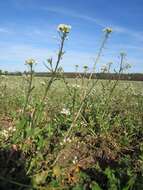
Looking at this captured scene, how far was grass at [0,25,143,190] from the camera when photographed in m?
4.33

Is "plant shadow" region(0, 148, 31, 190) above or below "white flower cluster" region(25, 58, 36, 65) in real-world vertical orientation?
below

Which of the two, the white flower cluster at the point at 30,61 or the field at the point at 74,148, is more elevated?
the white flower cluster at the point at 30,61

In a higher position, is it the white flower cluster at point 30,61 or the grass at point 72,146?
the white flower cluster at point 30,61

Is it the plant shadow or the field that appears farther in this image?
the field

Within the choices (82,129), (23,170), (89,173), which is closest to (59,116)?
(82,129)

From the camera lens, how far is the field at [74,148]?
14.4 ft

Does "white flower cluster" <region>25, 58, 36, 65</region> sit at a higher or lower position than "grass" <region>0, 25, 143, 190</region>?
higher

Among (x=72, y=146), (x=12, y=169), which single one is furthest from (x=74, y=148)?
(x=12, y=169)

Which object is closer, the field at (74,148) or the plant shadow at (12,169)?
the plant shadow at (12,169)

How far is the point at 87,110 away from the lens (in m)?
7.36

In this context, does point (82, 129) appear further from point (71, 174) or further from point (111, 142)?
point (71, 174)

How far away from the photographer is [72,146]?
5852 millimetres

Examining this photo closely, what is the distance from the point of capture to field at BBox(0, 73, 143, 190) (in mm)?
4375

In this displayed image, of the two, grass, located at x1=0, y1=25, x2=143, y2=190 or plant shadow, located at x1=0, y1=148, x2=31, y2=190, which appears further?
grass, located at x1=0, y1=25, x2=143, y2=190
